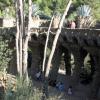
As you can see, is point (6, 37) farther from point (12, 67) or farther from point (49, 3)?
point (49, 3)

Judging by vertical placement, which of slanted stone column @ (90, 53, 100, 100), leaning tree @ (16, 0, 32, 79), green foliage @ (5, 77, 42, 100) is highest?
leaning tree @ (16, 0, 32, 79)

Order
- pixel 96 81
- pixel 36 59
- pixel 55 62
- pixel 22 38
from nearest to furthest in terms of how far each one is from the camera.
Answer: pixel 22 38 → pixel 96 81 → pixel 55 62 → pixel 36 59

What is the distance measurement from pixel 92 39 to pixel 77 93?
4.21m

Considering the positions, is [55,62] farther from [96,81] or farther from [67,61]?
[96,81]

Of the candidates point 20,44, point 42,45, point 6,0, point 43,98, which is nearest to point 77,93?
point 42,45

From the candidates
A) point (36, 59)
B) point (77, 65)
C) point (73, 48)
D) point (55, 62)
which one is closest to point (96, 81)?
point (77, 65)

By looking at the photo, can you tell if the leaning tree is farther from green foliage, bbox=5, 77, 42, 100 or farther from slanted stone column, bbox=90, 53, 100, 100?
slanted stone column, bbox=90, 53, 100, 100

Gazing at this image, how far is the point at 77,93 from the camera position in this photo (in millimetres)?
30094

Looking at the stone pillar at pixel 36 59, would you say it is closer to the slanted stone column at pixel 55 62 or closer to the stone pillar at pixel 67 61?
the stone pillar at pixel 67 61

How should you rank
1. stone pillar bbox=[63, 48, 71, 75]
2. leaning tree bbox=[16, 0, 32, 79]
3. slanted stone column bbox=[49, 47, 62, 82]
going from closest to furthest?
leaning tree bbox=[16, 0, 32, 79], slanted stone column bbox=[49, 47, 62, 82], stone pillar bbox=[63, 48, 71, 75]

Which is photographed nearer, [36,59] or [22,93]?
[22,93]

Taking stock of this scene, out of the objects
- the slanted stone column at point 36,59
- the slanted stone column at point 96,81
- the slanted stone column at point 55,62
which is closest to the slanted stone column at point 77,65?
the slanted stone column at point 55,62

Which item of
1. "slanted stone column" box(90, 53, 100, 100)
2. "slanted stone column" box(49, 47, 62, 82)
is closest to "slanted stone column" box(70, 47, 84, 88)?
"slanted stone column" box(49, 47, 62, 82)

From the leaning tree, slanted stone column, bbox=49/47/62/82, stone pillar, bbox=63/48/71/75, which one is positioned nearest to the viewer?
the leaning tree
